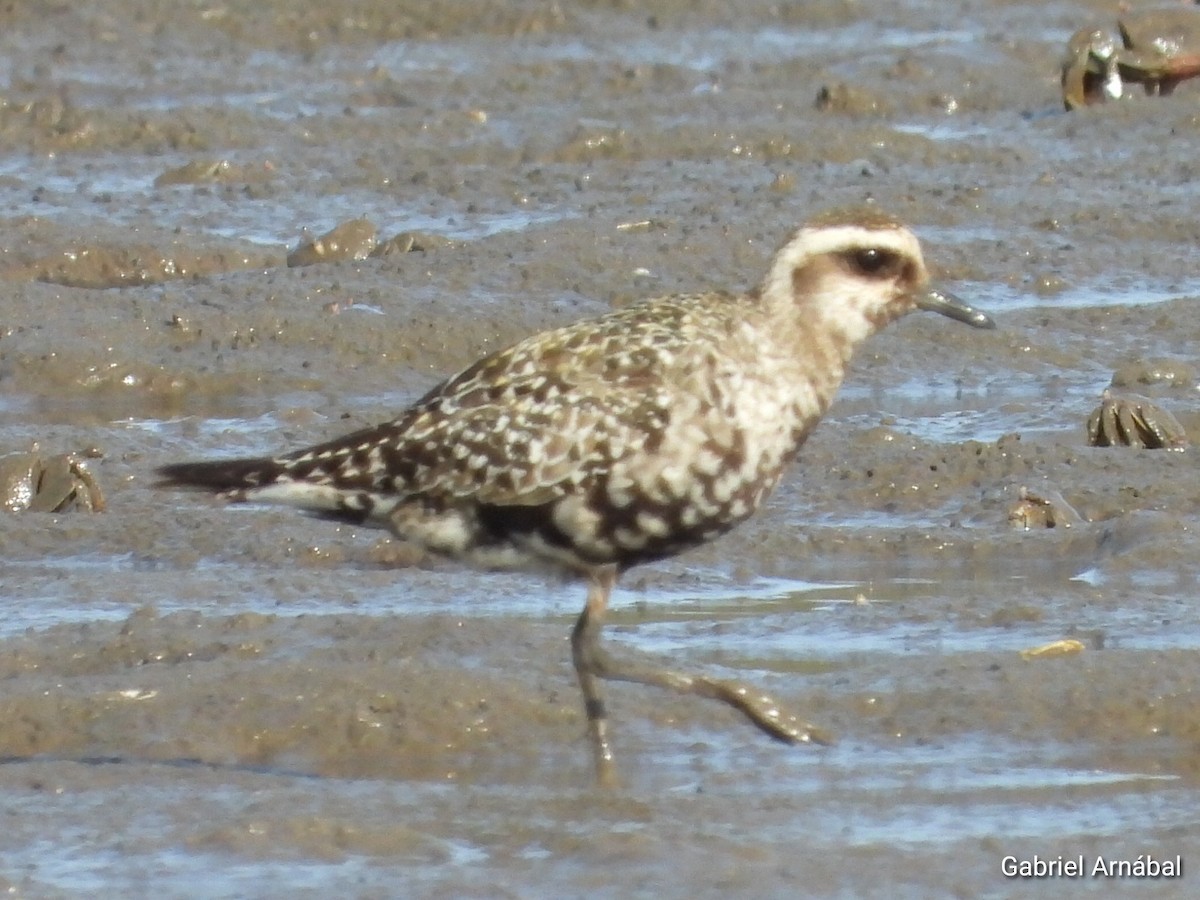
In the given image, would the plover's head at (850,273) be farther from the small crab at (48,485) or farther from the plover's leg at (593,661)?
the small crab at (48,485)

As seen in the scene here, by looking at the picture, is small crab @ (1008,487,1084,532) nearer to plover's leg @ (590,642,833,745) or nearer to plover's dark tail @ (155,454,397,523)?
plover's leg @ (590,642,833,745)

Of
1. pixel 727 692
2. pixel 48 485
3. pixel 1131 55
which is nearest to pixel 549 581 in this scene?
pixel 727 692

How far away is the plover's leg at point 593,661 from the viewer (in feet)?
27.0

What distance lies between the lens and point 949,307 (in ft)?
28.9

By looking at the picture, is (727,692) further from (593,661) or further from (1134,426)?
(1134,426)

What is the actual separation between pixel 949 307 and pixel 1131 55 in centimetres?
1026

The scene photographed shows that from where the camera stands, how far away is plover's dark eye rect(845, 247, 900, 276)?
28.1 feet

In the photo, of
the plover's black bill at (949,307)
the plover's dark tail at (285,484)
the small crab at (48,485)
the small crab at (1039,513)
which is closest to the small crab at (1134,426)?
the small crab at (1039,513)

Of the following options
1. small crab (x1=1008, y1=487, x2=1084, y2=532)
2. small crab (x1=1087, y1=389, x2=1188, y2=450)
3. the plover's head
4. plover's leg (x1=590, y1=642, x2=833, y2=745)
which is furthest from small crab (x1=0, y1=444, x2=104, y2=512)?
small crab (x1=1087, y1=389, x2=1188, y2=450)

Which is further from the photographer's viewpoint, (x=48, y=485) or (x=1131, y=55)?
(x=1131, y=55)

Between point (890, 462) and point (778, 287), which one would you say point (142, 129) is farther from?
point (778, 287)

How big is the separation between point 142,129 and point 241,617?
944cm

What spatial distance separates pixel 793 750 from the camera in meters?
8.31

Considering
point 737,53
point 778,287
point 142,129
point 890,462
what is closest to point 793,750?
point 778,287
